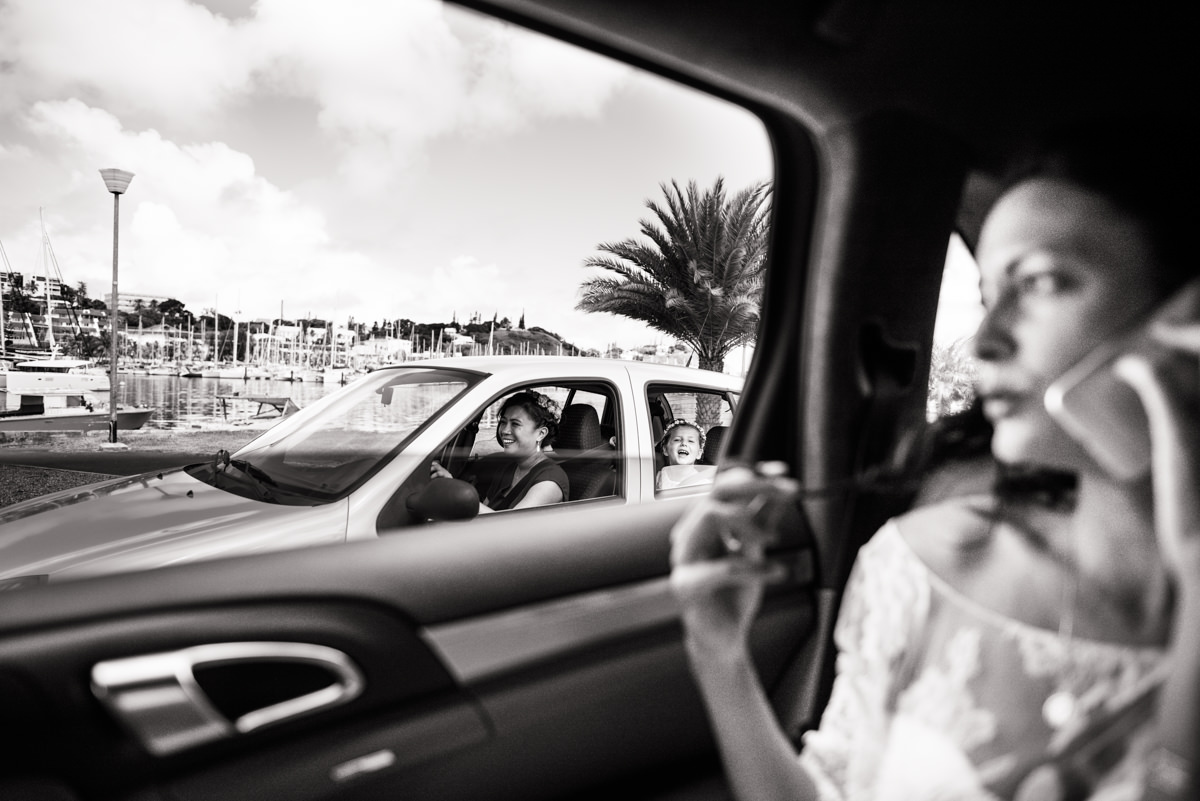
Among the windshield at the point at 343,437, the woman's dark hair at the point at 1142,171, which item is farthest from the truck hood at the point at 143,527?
the woman's dark hair at the point at 1142,171

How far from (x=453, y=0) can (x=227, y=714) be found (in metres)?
1.22

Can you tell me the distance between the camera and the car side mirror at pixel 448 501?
2010mm

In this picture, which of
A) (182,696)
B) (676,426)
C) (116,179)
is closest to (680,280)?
(676,426)

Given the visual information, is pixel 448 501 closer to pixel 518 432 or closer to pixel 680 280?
pixel 518 432

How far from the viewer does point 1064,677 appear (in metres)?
0.80

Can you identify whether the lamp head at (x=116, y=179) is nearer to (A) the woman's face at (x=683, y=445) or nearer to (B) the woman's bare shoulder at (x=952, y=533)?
(A) the woman's face at (x=683, y=445)

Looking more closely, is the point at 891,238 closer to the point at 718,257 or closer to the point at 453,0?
the point at 453,0

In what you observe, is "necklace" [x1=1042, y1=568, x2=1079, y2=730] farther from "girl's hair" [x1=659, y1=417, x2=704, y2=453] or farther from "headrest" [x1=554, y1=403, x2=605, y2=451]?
"headrest" [x1=554, y1=403, x2=605, y2=451]

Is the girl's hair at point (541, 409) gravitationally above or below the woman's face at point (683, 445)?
above

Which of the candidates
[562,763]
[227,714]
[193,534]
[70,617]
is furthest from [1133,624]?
[193,534]

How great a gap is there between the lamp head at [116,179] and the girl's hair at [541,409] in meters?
1.34

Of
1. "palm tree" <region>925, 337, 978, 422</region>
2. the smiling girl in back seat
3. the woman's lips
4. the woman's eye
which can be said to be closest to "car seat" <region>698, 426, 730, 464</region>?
the smiling girl in back seat

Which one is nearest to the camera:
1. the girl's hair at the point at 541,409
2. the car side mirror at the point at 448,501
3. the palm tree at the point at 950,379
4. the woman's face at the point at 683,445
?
the palm tree at the point at 950,379

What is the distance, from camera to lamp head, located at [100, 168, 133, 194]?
2194 millimetres
